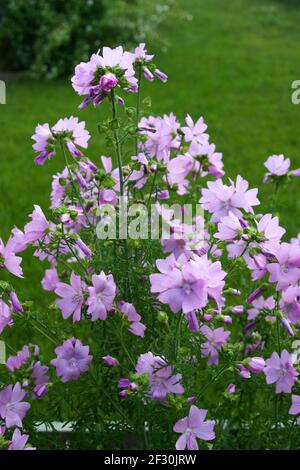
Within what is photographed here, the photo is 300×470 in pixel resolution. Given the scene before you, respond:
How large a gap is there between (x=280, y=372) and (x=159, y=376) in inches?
11.3

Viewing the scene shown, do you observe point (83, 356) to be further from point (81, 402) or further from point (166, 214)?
point (166, 214)

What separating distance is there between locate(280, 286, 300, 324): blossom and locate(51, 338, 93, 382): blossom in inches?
18.4

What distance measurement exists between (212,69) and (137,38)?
101 centimetres

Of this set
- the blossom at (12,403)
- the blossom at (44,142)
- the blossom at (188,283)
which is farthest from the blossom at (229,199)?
the blossom at (12,403)

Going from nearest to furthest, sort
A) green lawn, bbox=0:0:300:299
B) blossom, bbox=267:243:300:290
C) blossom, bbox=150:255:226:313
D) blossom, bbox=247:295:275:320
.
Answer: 1. blossom, bbox=150:255:226:313
2. blossom, bbox=267:243:300:290
3. blossom, bbox=247:295:275:320
4. green lawn, bbox=0:0:300:299

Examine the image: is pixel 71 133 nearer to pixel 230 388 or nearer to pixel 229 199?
pixel 229 199

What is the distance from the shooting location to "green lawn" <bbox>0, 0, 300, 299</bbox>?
4055 millimetres

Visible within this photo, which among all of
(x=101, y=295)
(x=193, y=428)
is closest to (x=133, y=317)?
(x=101, y=295)

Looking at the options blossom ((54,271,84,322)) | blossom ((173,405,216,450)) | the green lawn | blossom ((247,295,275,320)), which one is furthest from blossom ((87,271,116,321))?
the green lawn

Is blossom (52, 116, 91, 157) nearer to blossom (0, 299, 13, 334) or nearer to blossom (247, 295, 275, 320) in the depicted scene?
blossom (0, 299, 13, 334)

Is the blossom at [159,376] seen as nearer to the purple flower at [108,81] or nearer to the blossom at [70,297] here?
the blossom at [70,297]

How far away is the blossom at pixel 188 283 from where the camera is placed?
3.84ft

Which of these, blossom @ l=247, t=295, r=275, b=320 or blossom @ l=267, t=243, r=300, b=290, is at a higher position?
blossom @ l=247, t=295, r=275, b=320

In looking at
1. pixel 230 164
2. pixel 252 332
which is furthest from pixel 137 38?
pixel 252 332
